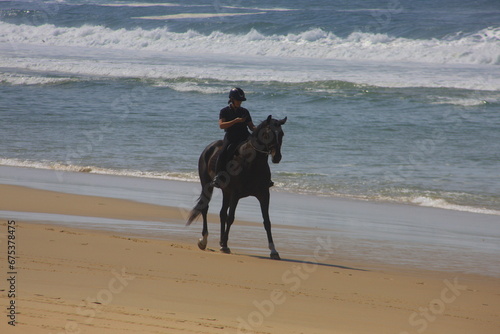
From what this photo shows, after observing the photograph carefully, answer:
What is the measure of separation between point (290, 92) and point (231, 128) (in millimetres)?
18547

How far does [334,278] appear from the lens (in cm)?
706

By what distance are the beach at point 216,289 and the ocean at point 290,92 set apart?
4.57 metres

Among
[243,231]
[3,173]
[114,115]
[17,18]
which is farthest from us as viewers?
[17,18]

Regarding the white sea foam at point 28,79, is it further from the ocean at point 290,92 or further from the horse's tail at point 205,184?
the horse's tail at point 205,184

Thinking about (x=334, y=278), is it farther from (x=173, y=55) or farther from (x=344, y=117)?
(x=173, y=55)

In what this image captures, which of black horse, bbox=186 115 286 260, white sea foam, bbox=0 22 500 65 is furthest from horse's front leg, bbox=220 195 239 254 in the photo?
white sea foam, bbox=0 22 500 65

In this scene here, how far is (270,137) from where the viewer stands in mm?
7938

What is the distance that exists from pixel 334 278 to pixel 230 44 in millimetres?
39732

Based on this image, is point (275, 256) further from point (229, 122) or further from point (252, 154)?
point (229, 122)

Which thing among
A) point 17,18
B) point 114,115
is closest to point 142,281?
point 114,115

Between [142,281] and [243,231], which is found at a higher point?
[142,281]

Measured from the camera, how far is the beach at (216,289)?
205 inches

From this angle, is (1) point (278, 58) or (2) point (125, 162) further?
(1) point (278, 58)

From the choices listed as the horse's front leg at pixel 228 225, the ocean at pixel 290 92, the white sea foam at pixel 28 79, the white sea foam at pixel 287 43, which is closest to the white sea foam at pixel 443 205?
the ocean at pixel 290 92
